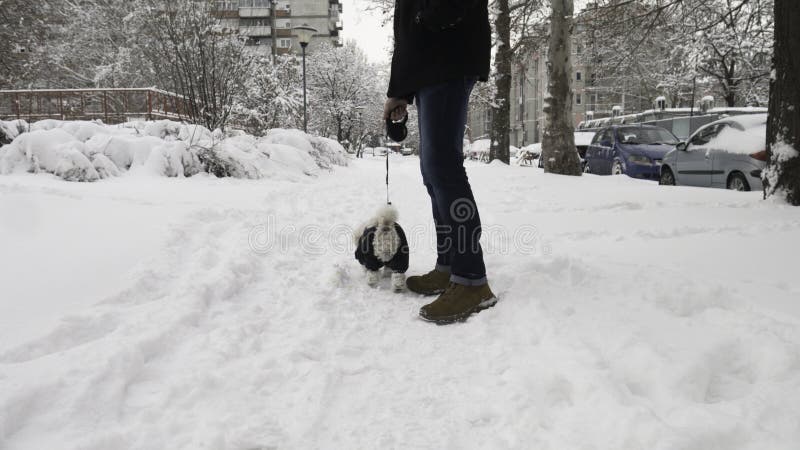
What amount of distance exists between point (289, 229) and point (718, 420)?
4.17 m

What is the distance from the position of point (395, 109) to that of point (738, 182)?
7.92 m

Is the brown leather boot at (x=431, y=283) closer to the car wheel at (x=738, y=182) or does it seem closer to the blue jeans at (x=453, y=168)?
the blue jeans at (x=453, y=168)

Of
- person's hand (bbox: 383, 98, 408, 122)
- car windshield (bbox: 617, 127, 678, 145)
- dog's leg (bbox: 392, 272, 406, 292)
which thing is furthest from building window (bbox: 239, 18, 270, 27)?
dog's leg (bbox: 392, 272, 406, 292)

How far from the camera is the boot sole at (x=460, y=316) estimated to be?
8.24 feet

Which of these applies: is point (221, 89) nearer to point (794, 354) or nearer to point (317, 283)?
point (317, 283)

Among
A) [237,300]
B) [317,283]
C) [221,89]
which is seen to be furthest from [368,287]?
[221,89]

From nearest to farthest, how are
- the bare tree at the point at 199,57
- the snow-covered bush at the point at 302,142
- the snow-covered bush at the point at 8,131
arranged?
the snow-covered bush at the point at 8,131 < the bare tree at the point at 199,57 < the snow-covered bush at the point at 302,142

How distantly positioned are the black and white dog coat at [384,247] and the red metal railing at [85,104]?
12.1 metres

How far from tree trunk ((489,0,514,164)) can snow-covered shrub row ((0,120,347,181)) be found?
651 centimetres

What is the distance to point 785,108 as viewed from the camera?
16.2 ft

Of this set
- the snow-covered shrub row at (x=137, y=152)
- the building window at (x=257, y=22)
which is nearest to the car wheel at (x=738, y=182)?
the snow-covered shrub row at (x=137, y=152)

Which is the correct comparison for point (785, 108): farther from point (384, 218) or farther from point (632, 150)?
point (632, 150)

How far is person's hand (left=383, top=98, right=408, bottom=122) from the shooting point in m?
2.74

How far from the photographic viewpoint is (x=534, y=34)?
1421 cm
